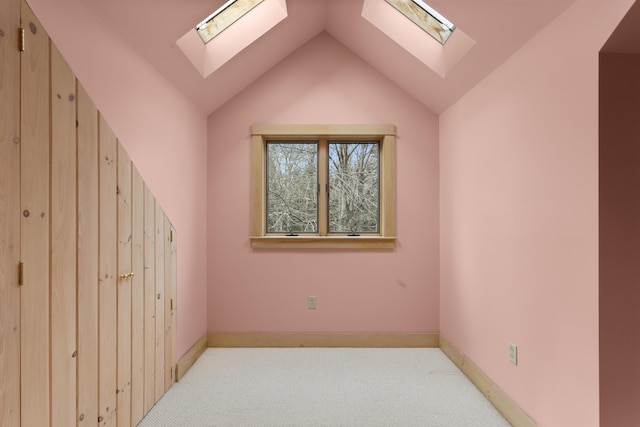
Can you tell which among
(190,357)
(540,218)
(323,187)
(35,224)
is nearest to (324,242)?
(323,187)

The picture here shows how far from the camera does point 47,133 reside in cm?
127

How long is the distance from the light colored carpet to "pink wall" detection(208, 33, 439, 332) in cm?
32

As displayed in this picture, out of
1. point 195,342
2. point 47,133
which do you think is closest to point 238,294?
point 195,342

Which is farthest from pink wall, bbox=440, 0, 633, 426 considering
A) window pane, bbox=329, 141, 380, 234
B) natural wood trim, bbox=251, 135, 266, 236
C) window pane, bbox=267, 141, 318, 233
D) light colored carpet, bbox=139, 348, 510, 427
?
natural wood trim, bbox=251, 135, 266, 236

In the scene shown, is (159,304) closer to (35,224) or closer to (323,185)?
(35,224)

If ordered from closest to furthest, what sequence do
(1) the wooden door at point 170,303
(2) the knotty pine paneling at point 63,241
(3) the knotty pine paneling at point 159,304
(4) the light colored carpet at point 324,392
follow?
(2) the knotty pine paneling at point 63,241, (4) the light colored carpet at point 324,392, (3) the knotty pine paneling at point 159,304, (1) the wooden door at point 170,303

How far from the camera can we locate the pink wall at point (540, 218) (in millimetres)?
1428

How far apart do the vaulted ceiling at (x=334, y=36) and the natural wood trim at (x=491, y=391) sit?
1931 millimetres

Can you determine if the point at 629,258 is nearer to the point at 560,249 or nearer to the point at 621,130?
the point at 560,249

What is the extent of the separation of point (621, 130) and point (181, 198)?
8.28ft

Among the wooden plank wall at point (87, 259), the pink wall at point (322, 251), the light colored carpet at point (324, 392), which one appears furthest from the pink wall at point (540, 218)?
the wooden plank wall at point (87, 259)

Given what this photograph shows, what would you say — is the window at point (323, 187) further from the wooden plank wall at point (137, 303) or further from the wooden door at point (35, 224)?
the wooden door at point (35, 224)

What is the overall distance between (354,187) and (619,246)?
7.10 ft

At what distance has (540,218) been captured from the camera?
5.71ft
